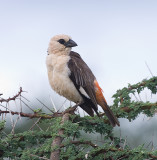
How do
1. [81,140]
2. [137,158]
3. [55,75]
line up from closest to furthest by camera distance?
[137,158] < [81,140] < [55,75]

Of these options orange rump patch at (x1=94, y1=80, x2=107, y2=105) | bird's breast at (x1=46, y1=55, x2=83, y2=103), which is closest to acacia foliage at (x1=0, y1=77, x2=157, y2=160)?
orange rump patch at (x1=94, y1=80, x2=107, y2=105)

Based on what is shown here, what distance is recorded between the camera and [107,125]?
3635mm

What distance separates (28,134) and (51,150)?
18.5 inches

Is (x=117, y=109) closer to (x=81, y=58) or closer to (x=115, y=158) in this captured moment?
(x=115, y=158)

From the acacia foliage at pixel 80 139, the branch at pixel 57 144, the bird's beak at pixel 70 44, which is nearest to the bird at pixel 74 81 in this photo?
the bird's beak at pixel 70 44

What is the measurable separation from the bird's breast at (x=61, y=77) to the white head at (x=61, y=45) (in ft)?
0.70

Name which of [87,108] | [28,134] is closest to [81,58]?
[87,108]

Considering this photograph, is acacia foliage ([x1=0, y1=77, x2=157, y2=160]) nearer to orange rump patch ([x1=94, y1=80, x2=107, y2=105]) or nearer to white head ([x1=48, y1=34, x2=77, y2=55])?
orange rump patch ([x1=94, y1=80, x2=107, y2=105])

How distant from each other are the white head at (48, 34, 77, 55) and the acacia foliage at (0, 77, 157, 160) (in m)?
1.73

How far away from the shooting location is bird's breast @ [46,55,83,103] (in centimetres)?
506

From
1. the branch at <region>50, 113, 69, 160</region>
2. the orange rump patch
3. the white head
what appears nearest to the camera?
the branch at <region>50, 113, 69, 160</region>

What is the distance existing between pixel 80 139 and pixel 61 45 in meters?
2.77

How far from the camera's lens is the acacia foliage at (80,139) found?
9.26ft

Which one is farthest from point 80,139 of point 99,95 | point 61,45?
point 61,45
